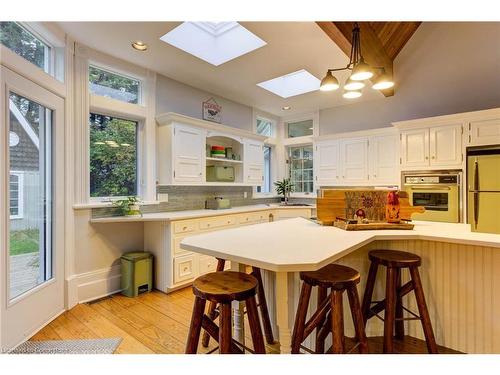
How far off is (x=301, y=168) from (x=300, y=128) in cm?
79

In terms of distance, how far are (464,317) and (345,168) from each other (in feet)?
9.43

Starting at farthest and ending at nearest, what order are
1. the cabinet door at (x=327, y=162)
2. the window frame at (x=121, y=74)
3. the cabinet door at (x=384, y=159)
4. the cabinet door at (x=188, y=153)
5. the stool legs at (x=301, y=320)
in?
the cabinet door at (x=327, y=162)
the cabinet door at (x=384, y=159)
the cabinet door at (x=188, y=153)
the window frame at (x=121, y=74)
the stool legs at (x=301, y=320)

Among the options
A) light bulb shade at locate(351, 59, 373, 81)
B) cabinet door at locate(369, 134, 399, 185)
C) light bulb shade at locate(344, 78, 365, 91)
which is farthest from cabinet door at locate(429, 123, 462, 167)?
light bulb shade at locate(351, 59, 373, 81)

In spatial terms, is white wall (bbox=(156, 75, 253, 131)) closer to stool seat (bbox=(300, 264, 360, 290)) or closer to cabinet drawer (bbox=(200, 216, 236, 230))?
cabinet drawer (bbox=(200, 216, 236, 230))

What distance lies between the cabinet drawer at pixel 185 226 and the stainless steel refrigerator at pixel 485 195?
259cm

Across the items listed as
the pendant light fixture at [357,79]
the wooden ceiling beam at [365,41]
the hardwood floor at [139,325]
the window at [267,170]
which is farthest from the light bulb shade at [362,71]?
the window at [267,170]

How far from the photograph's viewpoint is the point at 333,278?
1545 mm

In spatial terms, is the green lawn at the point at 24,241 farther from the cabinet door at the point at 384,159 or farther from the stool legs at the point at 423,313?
the cabinet door at the point at 384,159

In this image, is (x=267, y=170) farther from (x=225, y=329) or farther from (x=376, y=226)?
(x=225, y=329)

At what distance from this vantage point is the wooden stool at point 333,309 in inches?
57.9

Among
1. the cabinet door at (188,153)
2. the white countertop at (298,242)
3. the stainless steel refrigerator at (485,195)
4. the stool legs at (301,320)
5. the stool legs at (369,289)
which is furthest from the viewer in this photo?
the cabinet door at (188,153)

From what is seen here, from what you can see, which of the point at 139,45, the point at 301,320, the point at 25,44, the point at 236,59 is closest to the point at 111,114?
the point at 139,45
